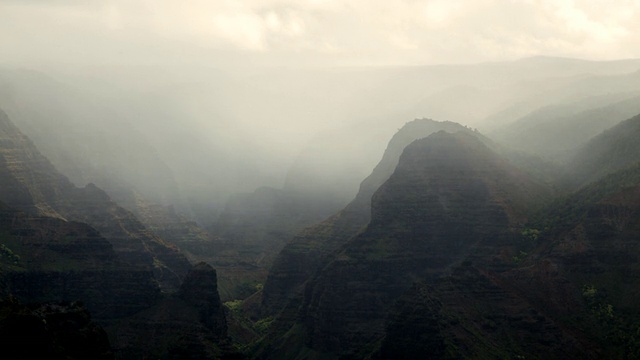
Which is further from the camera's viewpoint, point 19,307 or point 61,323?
point 61,323

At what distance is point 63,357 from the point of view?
180m

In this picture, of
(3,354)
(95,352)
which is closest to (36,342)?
(3,354)

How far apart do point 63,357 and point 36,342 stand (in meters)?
6.96

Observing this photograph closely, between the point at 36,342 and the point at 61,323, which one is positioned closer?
the point at 36,342

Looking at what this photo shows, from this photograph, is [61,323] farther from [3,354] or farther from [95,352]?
[3,354]

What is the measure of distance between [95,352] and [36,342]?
22023mm

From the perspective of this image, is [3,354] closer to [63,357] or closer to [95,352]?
[63,357]

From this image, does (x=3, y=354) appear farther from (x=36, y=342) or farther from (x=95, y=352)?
(x=95, y=352)

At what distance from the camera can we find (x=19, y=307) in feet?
593

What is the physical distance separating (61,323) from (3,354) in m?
27.8

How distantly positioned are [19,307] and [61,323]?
18.4 m

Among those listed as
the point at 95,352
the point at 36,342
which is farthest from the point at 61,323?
the point at 36,342

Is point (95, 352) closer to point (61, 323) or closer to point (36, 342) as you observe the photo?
point (61, 323)

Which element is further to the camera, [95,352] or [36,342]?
[95,352]
